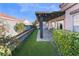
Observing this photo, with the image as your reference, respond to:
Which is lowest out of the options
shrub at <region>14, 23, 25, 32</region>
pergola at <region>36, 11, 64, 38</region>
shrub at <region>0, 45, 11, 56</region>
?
shrub at <region>0, 45, 11, 56</region>

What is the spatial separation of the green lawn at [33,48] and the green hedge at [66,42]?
0.57 feet

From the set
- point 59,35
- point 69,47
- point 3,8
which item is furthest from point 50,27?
point 3,8

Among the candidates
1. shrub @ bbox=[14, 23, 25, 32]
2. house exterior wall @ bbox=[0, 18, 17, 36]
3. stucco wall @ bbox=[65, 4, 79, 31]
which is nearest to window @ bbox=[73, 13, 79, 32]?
stucco wall @ bbox=[65, 4, 79, 31]

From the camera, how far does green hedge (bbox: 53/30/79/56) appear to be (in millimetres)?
4656

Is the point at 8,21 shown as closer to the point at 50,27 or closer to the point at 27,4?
the point at 27,4

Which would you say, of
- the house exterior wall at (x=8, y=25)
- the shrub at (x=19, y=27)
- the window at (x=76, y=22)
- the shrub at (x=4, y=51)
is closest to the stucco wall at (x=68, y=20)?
the window at (x=76, y=22)

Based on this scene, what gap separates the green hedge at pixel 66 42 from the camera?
183 inches

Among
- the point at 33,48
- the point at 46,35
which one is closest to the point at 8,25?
the point at 33,48

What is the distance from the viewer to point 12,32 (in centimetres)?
507

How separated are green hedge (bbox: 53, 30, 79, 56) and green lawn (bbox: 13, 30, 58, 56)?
0.18 meters

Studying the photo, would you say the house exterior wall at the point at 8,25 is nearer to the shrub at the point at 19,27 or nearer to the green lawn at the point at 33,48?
the shrub at the point at 19,27

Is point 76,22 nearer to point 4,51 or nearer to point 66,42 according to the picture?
point 66,42

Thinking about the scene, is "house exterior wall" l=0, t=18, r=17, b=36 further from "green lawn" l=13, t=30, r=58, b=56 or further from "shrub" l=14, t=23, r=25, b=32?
"green lawn" l=13, t=30, r=58, b=56

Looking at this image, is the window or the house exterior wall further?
the house exterior wall
